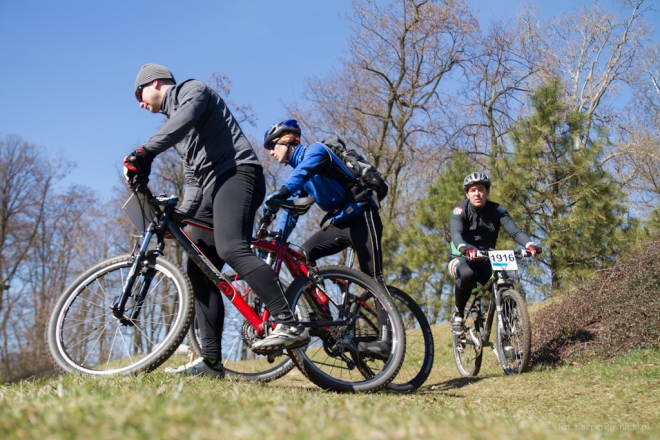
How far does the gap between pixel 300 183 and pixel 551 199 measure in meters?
7.58

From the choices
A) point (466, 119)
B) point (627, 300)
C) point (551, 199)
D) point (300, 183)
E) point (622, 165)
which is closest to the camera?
point (300, 183)

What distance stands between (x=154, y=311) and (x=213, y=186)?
3.22 ft

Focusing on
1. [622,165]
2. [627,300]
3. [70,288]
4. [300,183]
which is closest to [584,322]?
[627,300]

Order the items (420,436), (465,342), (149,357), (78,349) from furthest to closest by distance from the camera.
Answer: (465,342)
(78,349)
(149,357)
(420,436)

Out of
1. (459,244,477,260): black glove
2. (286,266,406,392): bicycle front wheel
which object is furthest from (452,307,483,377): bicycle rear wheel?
(286,266,406,392): bicycle front wheel

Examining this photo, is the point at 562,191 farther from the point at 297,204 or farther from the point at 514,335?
the point at 297,204

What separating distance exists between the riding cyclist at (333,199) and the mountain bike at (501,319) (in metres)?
1.52

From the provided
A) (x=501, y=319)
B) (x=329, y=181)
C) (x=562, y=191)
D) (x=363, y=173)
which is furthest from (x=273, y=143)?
(x=562, y=191)

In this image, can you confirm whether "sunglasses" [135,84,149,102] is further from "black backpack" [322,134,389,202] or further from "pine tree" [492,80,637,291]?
"pine tree" [492,80,637,291]

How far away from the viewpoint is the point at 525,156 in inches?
428

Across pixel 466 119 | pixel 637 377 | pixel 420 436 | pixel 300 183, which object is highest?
pixel 466 119

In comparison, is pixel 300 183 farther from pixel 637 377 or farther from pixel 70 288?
pixel 637 377

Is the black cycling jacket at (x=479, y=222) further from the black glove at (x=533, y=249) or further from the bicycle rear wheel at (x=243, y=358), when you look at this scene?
the bicycle rear wheel at (x=243, y=358)

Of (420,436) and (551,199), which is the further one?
(551,199)
